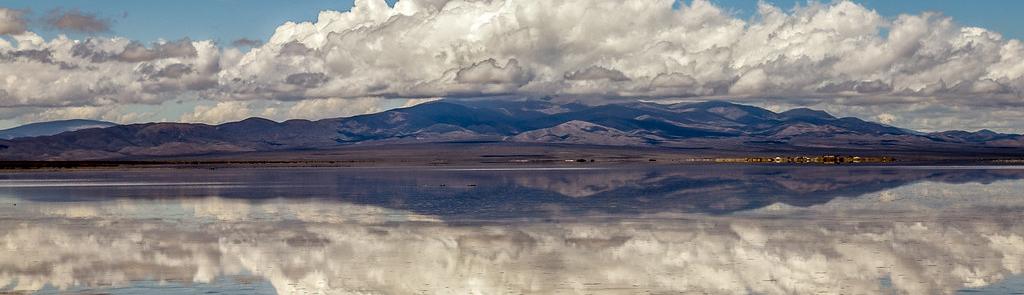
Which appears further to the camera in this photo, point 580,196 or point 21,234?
point 580,196

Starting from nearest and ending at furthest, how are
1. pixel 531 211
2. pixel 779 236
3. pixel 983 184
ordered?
pixel 779 236, pixel 531 211, pixel 983 184

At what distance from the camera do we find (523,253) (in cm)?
3020

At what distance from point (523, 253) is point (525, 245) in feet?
6.62

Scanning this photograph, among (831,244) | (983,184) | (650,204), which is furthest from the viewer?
(983,184)

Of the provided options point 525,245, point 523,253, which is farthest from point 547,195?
point 523,253

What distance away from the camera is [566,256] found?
1161 inches

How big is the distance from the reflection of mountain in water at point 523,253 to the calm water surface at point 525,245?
7 cm

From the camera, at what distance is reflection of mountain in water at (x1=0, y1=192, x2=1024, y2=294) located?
2462 cm

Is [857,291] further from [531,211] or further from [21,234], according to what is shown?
[21,234]

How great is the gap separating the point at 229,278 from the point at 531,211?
69.9 feet

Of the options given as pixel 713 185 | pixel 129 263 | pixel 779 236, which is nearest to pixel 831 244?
pixel 779 236

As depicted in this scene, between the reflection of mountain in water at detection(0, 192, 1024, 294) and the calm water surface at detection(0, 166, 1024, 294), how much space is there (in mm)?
65

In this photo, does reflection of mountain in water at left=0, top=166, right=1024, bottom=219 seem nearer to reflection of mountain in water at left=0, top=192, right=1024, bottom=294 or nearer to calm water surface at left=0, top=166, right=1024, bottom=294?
calm water surface at left=0, top=166, right=1024, bottom=294

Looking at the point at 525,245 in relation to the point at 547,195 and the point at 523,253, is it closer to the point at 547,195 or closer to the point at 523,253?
the point at 523,253
